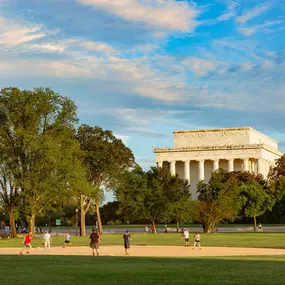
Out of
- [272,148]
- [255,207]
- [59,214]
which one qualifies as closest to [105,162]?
[255,207]

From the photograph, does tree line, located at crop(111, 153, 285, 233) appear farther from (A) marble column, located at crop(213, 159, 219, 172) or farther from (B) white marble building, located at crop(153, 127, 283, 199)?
(A) marble column, located at crop(213, 159, 219, 172)

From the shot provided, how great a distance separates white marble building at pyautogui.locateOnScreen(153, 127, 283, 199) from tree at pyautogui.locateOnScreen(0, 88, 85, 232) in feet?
255

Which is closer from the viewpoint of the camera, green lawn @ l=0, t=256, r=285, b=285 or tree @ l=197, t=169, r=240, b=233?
green lawn @ l=0, t=256, r=285, b=285

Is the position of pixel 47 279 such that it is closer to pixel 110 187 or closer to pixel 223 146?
pixel 110 187

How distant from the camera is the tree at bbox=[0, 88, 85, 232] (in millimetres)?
68875

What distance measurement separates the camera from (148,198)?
92.2m

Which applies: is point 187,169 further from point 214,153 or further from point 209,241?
point 209,241

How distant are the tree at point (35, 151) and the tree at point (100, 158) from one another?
935 centimetres

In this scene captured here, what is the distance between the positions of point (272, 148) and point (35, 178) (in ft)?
314

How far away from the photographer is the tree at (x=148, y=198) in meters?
91.8

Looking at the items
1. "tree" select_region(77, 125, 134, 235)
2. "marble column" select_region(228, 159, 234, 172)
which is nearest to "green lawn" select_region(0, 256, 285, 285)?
"tree" select_region(77, 125, 134, 235)

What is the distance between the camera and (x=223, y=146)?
147 m

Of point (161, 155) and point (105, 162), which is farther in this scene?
point (161, 155)

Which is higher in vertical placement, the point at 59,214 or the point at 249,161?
the point at 249,161
